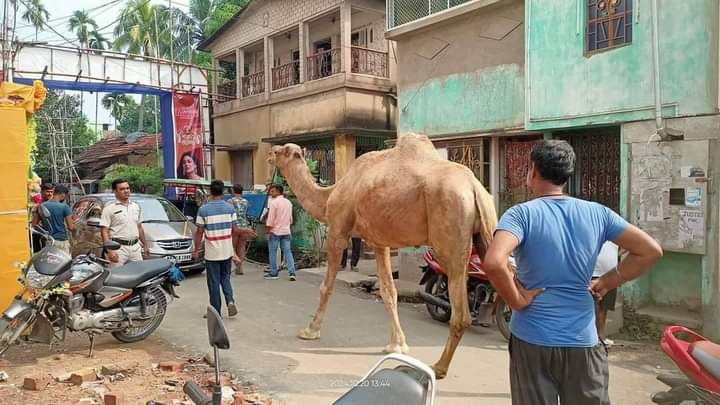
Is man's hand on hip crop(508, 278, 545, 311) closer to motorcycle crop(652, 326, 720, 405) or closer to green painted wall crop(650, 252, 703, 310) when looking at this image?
motorcycle crop(652, 326, 720, 405)

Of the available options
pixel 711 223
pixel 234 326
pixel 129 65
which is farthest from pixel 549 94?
pixel 129 65

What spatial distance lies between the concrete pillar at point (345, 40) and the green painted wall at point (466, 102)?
4311mm

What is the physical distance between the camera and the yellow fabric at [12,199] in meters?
6.34

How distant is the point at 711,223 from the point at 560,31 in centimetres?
346

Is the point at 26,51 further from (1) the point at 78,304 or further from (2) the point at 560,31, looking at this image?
(2) the point at 560,31

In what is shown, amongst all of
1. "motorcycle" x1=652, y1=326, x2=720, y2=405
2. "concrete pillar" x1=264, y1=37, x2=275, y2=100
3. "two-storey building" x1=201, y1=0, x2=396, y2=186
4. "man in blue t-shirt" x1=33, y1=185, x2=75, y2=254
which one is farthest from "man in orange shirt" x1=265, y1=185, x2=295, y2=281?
"motorcycle" x1=652, y1=326, x2=720, y2=405

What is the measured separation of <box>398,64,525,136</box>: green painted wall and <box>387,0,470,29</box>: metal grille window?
1274 millimetres

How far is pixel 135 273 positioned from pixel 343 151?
9.51 metres

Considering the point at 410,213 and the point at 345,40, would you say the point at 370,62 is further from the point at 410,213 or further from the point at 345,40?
the point at 410,213

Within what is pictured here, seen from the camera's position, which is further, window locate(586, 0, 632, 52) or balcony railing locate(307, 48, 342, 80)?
balcony railing locate(307, 48, 342, 80)

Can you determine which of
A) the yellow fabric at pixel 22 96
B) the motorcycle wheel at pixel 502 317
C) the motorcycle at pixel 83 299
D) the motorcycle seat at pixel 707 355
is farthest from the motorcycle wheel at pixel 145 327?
the motorcycle seat at pixel 707 355

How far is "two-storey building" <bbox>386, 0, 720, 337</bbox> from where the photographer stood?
6918 millimetres

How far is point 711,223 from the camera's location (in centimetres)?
672

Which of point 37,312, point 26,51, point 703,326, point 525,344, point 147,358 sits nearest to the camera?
point 525,344
